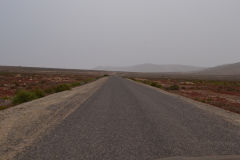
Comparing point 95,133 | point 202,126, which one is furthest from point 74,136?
point 202,126

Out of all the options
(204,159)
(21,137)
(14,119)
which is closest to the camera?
(204,159)

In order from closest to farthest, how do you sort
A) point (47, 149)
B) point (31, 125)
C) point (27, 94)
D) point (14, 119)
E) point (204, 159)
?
point (204, 159) → point (47, 149) → point (31, 125) → point (14, 119) → point (27, 94)

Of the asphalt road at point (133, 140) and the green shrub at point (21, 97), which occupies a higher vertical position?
the asphalt road at point (133, 140)

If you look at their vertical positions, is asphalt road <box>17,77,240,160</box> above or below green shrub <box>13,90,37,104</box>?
above

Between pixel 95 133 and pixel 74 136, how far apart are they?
0.70 metres

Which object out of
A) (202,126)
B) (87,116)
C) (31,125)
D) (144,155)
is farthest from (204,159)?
(31,125)

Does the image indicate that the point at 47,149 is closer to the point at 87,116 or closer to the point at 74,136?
the point at 74,136

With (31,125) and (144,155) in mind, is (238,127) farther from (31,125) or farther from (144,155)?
(31,125)

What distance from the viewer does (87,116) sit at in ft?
24.8

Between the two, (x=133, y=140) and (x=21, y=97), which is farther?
(x=21, y=97)

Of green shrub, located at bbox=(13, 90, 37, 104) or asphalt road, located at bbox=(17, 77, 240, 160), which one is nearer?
asphalt road, located at bbox=(17, 77, 240, 160)

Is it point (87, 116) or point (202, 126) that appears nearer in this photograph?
point (202, 126)

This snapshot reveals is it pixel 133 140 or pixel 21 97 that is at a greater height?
pixel 133 140

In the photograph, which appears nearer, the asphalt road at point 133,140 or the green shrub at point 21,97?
the asphalt road at point 133,140
